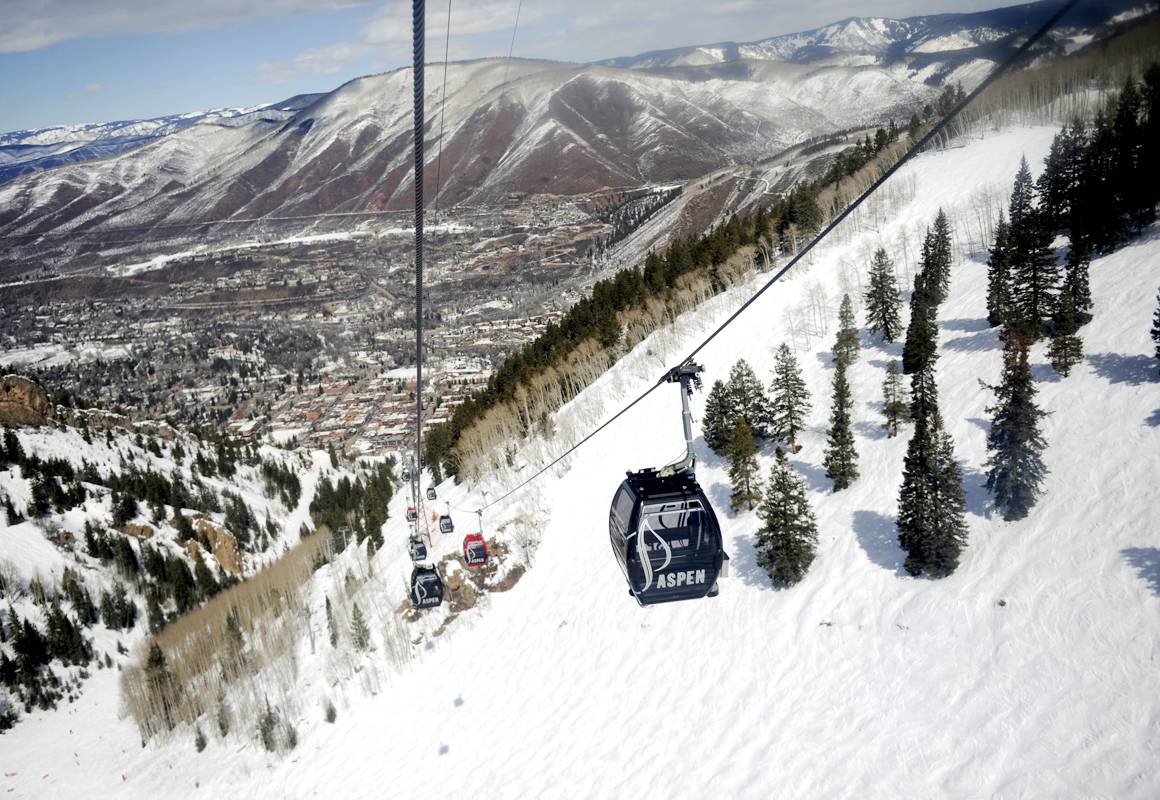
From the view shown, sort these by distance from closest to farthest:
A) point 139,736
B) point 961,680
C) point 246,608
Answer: point 961,680
point 139,736
point 246,608

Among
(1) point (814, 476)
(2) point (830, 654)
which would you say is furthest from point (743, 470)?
(2) point (830, 654)

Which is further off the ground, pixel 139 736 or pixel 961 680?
pixel 961 680

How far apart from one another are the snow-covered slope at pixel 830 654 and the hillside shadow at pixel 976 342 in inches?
5.0

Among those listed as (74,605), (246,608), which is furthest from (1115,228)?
(74,605)

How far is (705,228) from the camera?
508 feet

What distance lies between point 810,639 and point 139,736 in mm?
43449


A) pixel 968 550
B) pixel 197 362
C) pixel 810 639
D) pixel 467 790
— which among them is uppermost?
pixel 968 550

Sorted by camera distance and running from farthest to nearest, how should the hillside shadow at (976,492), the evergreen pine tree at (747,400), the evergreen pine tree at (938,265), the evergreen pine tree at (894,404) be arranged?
the evergreen pine tree at (938,265)
the evergreen pine tree at (747,400)
the evergreen pine tree at (894,404)
the hillside shadow at (976,492)

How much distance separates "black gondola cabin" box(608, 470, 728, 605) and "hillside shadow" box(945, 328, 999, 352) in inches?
1062

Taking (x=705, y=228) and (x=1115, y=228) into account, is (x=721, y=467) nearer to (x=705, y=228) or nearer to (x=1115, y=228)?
(x=1115, y=228)

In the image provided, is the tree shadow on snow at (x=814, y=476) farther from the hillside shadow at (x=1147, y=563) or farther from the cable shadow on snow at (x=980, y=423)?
the hillside shadow at (x=1147, y=563)

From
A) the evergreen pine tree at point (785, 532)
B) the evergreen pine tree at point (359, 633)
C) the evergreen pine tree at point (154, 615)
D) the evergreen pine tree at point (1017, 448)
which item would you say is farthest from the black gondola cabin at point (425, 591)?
the evergreen pine tree at point (154, 615)

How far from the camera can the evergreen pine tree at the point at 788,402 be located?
103 ft

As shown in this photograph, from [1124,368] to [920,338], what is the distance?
7.46m
